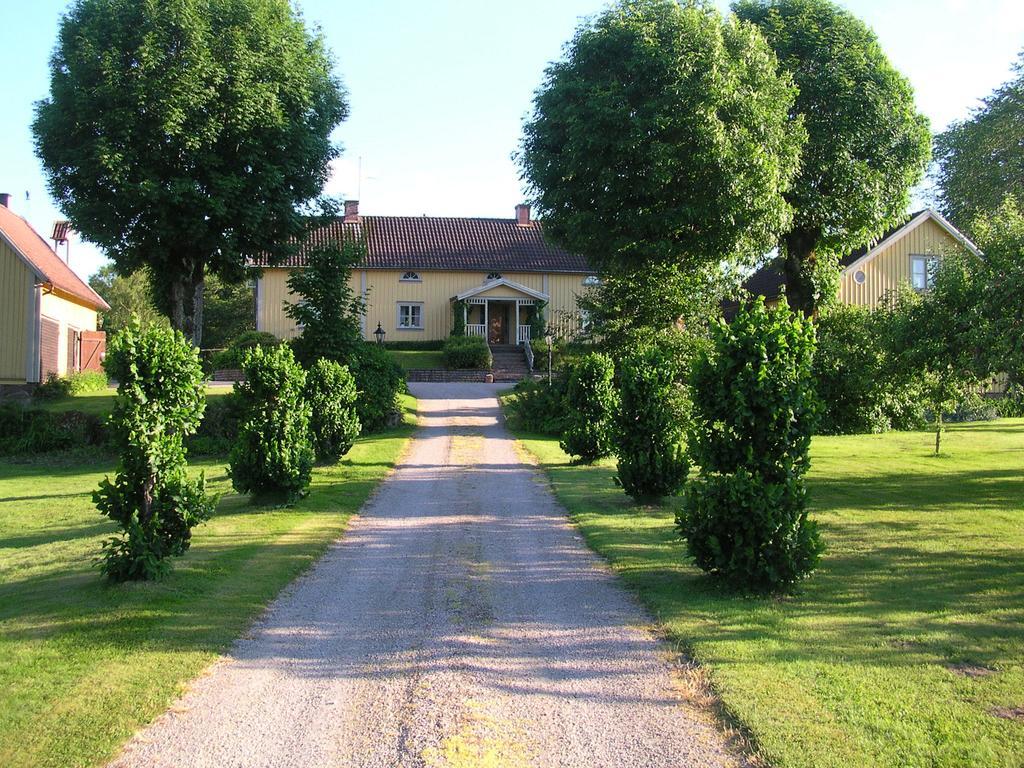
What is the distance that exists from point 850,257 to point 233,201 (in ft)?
82.1

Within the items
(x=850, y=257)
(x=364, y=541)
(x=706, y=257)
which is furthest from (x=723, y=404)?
(x=850, y=257)

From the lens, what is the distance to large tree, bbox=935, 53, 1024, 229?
30812 millimetres

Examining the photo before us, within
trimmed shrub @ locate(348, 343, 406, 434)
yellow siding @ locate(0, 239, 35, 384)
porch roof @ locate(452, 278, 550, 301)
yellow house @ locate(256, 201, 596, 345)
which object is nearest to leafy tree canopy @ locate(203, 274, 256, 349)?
yellow house @ locate(256, 201, 596, 345)

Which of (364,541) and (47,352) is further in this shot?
(47,352)

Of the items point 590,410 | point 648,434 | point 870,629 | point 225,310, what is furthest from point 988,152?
point 225,310

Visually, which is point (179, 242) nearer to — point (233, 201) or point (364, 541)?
point (233, 201)

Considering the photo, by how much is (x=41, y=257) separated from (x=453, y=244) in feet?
63.9

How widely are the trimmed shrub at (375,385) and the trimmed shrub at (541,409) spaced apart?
3449 millimetres

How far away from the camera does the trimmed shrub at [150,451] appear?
8.05 meters

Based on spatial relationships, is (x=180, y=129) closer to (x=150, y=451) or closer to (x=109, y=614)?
(x=150, y=451)

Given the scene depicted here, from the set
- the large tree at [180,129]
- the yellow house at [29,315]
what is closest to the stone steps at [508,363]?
the large tree at [180,129]

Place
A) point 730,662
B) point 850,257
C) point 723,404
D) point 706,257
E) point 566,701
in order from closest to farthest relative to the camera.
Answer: point 566,701 < point 730,662 < point 723,404 < point 706,257 < point 850,257

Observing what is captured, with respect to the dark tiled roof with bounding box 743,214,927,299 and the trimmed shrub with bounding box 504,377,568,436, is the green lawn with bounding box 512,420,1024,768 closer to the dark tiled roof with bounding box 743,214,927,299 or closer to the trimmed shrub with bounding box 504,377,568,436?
the trimmed shrub with bounding box 504,377,568,436

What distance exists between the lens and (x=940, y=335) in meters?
13.0
